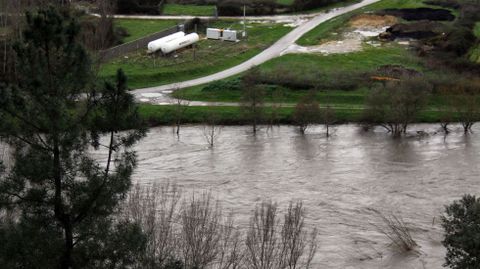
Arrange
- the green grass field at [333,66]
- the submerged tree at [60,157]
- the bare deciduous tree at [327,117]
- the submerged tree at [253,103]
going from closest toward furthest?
the submerged tree at [60,157] → the bare deciduous tree at [327,117] → the submerged tree at [253,103] → the green grass field at [333,66]

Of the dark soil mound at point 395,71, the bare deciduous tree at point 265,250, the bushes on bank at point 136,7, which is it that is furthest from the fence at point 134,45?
the bare deciduous tree at point 265,250

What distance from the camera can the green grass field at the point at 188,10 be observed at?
255ft

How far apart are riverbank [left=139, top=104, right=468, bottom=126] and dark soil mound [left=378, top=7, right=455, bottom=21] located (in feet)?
82.2

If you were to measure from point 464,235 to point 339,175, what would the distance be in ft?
63.0

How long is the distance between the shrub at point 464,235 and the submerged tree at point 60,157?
927 cm

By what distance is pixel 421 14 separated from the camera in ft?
240

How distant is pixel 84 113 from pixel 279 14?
5908 cm

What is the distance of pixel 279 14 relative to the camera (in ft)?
250

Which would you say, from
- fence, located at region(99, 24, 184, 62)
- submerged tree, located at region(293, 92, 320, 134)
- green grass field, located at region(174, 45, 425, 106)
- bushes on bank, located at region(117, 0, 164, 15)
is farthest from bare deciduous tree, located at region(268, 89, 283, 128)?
bushes on bank, located at region(117, 0, 164, 15)

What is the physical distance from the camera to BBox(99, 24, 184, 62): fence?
62388mm

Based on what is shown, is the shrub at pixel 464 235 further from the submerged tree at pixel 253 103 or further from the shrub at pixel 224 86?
the shrub at pixel 224 86

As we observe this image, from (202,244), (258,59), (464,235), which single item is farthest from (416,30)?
(464,235)

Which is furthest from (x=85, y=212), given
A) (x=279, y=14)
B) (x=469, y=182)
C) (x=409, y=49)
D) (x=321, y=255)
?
(x=279, y=14)

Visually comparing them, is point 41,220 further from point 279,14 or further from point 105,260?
point 279,14
